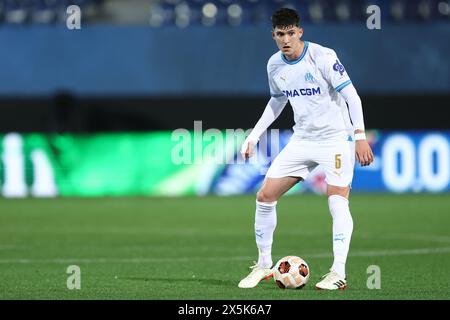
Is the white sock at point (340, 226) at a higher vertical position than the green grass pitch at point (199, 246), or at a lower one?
higher

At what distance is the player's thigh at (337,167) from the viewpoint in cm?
850

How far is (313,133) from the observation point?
8625 mm

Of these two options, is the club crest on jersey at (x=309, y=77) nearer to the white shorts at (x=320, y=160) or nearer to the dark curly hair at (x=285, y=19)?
the dark curly hair at (x=285, y=19)

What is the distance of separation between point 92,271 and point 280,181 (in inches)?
86.9

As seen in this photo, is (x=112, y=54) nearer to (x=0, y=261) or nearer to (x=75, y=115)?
(x=75, y=115)

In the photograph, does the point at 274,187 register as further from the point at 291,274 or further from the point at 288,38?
the point at 288,38

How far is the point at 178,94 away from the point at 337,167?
1269 centimetres

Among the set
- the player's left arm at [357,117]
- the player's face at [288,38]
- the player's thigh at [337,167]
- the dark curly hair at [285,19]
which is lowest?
the player's thigh at [337,167]

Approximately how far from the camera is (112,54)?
21.1m

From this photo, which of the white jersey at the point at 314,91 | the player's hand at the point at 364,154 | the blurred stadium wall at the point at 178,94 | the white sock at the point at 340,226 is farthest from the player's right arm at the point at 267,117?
the blurred stadium wall at the point at 178,94

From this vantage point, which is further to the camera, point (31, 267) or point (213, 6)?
point (213, 6)

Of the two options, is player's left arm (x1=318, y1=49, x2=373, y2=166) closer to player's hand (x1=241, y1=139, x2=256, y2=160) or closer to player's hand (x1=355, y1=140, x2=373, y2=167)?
player's hand (x1=355, y1=140, x2=373, y2=167)
